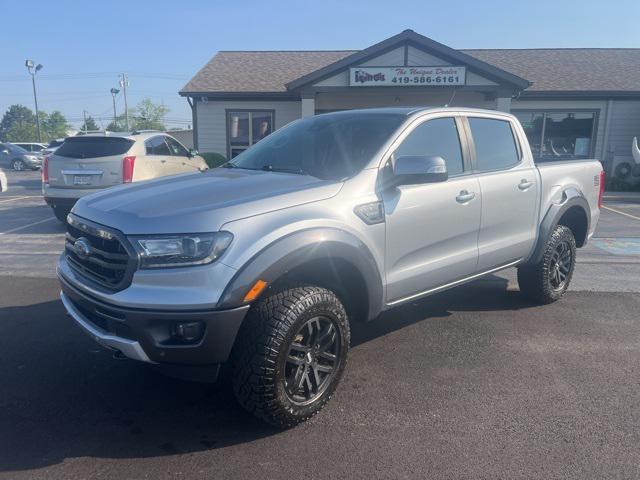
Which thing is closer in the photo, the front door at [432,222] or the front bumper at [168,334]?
the front bumper at [168,334]

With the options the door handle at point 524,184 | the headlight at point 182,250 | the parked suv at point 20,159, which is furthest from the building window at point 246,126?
the headlight at point 182,250

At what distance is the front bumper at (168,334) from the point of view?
2.69m

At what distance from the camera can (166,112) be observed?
95.4 meters

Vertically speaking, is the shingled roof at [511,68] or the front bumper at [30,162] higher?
the shingled roof at [511,68]

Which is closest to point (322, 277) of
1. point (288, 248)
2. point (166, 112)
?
point (288, 248)

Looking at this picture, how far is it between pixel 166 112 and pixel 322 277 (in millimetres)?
99150

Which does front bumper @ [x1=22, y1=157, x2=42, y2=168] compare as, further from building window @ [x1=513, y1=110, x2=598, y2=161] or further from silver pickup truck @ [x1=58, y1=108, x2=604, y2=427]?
silver pickup truck @ [x1=58, y1=108, x2=604, y2=427]

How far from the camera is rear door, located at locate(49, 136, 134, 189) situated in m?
8.64

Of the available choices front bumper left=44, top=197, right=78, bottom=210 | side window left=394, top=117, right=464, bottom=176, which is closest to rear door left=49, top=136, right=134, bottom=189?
front bumper left=44, top=197, right=78, bottom=210

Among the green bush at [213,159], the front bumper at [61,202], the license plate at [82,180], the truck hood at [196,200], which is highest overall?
the truck hood at [196,200]

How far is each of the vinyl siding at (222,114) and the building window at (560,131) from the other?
26.2ft

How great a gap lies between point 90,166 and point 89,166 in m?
0.02

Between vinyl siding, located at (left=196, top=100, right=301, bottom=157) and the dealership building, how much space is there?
0.04 metres

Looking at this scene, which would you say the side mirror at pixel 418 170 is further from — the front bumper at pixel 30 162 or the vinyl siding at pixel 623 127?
the front bumper at pixel 30 162
